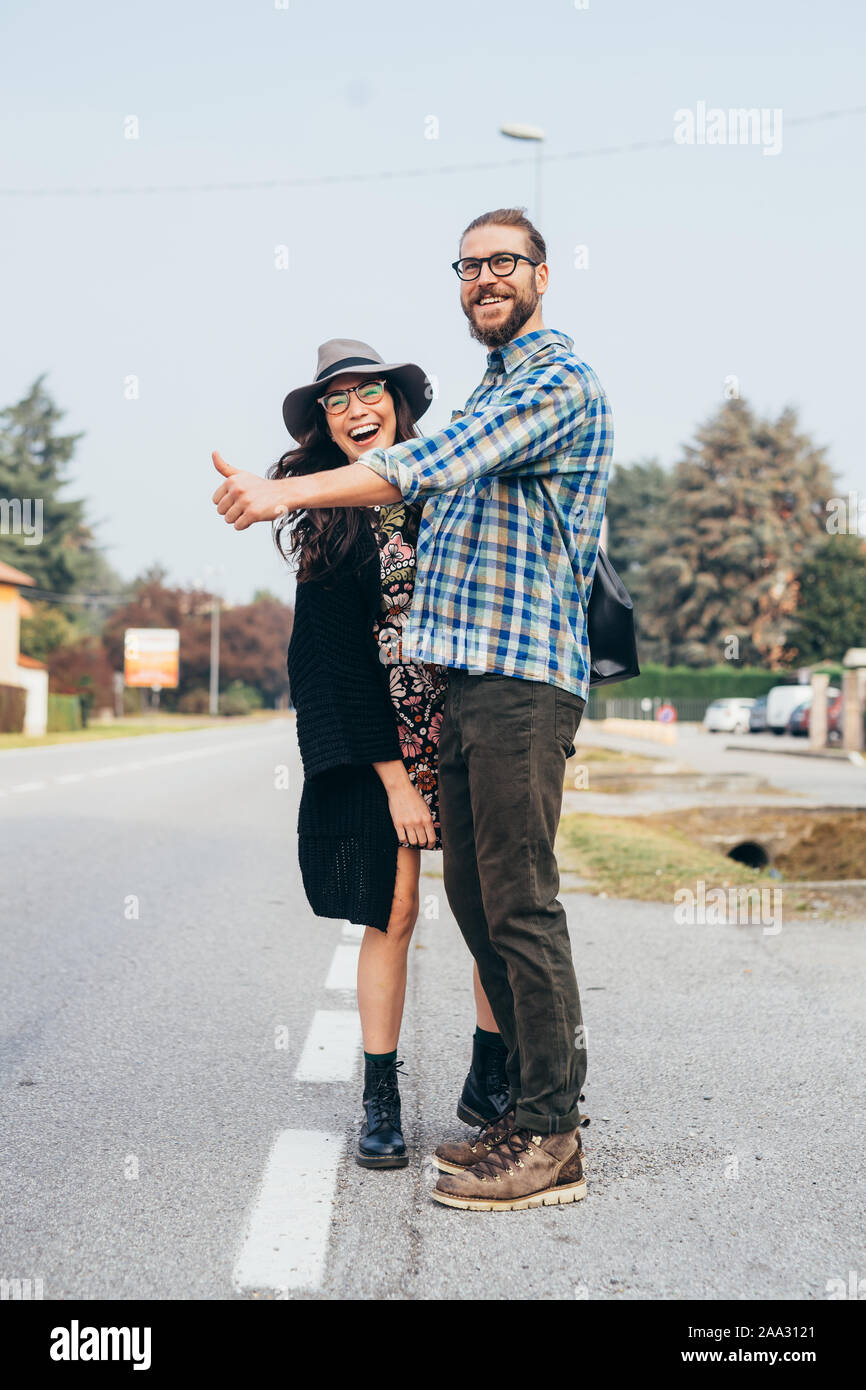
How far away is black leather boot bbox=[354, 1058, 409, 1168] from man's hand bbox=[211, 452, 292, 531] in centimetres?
146

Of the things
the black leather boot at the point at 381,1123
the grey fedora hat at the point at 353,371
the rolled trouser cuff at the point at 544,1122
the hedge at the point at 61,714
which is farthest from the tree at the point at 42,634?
the rolled trouser cuff at the point at 544,1122

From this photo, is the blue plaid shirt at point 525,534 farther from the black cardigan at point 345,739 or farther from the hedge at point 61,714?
the hedge at point 61,714

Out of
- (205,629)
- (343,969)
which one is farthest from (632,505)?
(343,969)

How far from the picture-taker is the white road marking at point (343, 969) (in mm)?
5684

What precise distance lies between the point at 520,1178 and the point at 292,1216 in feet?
1.65

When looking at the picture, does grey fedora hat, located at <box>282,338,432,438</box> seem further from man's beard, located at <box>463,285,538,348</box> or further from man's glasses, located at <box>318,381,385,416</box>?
man's beard, located at <box>463,285,538,348</box>

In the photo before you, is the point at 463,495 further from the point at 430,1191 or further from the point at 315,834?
the point at 430,1191

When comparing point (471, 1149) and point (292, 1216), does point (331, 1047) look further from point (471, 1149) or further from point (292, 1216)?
point (292, 1216)

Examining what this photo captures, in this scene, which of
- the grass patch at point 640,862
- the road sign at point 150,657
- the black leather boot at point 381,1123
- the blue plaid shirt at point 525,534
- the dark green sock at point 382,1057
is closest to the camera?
the blue plaid shirt at point 525,534

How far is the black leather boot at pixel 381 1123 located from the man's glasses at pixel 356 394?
63.8 inches

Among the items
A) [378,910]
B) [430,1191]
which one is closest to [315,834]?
[378,910]

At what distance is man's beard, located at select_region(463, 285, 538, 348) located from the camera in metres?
3.31

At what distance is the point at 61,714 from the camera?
4803 centimetres

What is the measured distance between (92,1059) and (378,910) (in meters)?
1.43
